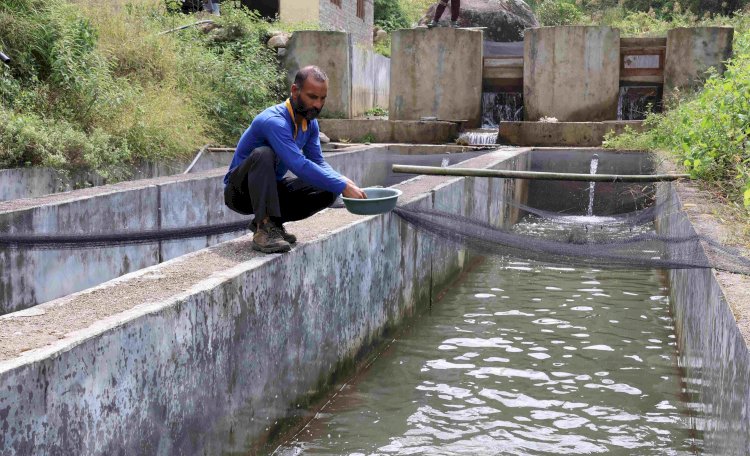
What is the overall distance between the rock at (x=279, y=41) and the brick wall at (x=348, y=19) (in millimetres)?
5673

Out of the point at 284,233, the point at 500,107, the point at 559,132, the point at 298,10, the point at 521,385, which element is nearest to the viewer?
the point at 284,233

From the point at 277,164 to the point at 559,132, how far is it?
12044mm

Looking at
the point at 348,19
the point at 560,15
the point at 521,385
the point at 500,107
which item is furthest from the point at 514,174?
the point at 560,15

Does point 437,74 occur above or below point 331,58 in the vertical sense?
below

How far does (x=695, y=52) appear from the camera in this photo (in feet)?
56.4

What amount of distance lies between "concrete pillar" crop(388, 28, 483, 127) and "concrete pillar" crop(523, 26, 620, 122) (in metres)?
1.20

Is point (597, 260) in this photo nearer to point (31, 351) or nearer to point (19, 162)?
point (31, 351)

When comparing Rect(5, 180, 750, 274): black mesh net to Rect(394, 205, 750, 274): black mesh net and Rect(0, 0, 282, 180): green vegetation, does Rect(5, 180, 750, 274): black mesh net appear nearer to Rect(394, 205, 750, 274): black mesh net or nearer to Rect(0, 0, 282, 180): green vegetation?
Rect(394, 205, 750, 274): black mesh net

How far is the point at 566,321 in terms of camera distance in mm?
7574

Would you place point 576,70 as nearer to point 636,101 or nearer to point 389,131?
point 636,101

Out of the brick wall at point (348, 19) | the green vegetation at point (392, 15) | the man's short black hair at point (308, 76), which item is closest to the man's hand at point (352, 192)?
the man's short black hair at point (308, 76)

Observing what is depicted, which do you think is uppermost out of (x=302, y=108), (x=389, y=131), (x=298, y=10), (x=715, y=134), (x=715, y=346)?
(x=298, y=10)

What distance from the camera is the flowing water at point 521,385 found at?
495cm

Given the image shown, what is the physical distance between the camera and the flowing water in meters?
4.95
